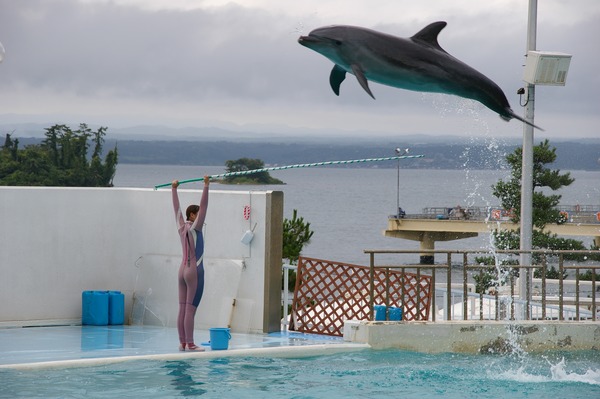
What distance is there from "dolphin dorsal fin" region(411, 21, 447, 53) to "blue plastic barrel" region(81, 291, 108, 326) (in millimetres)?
7624

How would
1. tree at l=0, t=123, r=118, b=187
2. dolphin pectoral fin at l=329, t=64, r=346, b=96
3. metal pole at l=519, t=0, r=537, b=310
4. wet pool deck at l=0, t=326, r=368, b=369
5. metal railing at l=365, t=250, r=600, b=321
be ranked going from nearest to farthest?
dolphin pectoral fin at l=329, t=64, r=346, b=96 < wet pool deck at l=0, t=326, r=368, b=369 < metal railing at l=365, t=250, r=600, b=321 < metal pole at l=519, t=0, r=537, b=310 < tree at l=0, t=123, r=118, b=187

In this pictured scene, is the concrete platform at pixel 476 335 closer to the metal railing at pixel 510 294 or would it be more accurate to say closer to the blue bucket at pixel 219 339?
the metal railing at pixel 510 294

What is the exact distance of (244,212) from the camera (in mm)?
12305

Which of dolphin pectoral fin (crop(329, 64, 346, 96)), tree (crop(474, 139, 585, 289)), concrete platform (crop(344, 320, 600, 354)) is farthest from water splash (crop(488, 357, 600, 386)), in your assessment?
tree (crop(474, 139, 585, 289))

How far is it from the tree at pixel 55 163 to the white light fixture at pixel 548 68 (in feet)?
160

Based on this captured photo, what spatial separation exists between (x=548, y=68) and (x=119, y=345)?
561cm

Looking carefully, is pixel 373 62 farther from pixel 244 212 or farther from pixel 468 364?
pixel 244 212

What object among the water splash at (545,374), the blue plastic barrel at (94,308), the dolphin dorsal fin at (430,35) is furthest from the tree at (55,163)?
the dolphin dorsal fin at (430,35)

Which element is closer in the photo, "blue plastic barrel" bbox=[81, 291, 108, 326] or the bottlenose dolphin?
the bottlenose dolphin

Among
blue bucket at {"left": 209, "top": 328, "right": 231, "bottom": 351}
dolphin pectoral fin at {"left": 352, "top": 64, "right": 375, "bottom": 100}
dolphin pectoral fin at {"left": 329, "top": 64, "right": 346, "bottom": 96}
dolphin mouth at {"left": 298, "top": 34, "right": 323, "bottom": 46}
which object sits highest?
dolphin mouth at {"left": 298, "top": 34, "right": 323, "bottom": 46}

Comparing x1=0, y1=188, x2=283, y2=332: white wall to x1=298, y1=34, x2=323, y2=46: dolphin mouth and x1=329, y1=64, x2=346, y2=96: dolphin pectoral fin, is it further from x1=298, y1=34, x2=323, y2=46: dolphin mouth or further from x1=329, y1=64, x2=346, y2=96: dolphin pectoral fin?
x1=298, y1=34, x2=323, y2=46: dolphin mouth

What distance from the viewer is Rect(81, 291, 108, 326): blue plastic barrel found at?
12.8 meters

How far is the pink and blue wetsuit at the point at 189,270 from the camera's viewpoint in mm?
10883

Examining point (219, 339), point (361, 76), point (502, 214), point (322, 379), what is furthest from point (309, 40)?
point (502, 214)
